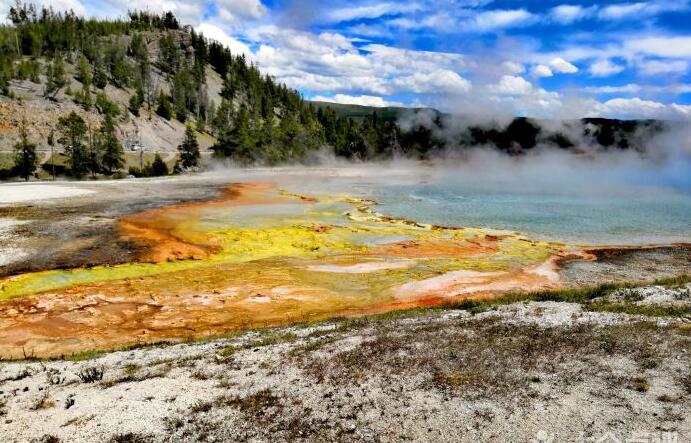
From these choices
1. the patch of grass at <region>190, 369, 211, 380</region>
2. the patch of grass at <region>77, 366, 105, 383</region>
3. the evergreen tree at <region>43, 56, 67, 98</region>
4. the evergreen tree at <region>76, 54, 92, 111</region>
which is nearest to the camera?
the patch of grass at <region>190, 369, 211, 380</region>

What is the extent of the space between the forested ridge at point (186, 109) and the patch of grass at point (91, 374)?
65.1m

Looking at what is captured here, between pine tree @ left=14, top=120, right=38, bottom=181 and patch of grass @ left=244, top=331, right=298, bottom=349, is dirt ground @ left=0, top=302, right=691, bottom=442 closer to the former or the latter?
patch of grass @ left=244, top=331, right=298, bottom=349

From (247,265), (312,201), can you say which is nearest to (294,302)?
(247,265)

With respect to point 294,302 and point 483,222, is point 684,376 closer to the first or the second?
point 294,302

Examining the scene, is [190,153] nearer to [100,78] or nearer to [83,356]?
[100,78]

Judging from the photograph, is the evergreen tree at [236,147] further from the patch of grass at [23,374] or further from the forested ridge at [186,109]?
the patch of grass at [23,374]

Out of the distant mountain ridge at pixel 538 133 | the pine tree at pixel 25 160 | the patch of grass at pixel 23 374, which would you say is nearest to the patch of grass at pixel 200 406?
the patch of grass at pixel 23 374

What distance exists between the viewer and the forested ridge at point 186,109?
258ft

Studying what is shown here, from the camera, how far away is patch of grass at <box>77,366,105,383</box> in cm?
1077

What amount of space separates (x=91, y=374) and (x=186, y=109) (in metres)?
121

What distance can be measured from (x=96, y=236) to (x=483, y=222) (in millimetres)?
26946

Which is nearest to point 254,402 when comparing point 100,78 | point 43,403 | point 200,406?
point 200,406

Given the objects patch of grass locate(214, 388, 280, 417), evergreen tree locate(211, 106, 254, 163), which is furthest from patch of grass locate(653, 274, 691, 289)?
evergreen tree locate(211, 106, 254, 163)

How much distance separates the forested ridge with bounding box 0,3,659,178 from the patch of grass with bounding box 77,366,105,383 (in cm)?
6508
